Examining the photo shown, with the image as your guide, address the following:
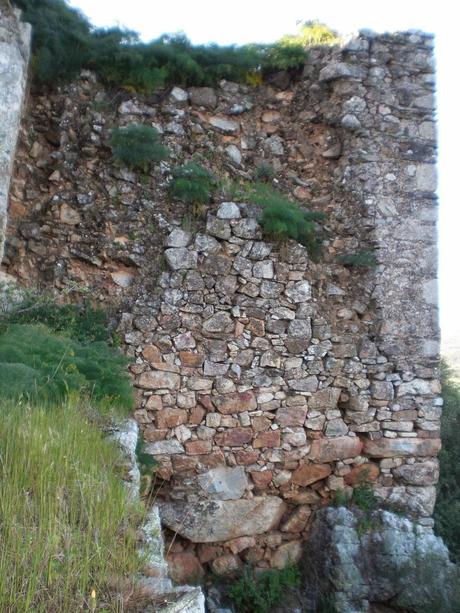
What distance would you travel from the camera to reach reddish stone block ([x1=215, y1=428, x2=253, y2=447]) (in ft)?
18.2

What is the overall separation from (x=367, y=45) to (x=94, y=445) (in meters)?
5.55

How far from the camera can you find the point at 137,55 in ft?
20.7

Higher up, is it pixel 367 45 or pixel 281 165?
pixel 367 45

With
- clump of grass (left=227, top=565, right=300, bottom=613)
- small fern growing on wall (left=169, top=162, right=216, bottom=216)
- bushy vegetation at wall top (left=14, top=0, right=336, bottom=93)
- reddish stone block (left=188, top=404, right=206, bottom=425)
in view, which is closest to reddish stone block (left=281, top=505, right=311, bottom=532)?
clump of grass (left=227, top=565, right=300, bottom=613)

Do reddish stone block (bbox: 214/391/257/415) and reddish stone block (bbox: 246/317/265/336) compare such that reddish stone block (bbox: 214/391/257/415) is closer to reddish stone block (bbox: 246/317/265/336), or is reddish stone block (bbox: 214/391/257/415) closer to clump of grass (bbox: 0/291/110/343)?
reddish stone block (bbox: 246/317/265/336)

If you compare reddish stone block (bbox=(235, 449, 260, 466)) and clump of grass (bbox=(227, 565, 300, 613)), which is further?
reddish stone block (bbox=(235, 449, 260, 466))

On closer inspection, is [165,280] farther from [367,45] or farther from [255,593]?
[367,45]

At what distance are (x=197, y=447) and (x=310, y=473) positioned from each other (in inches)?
46.8

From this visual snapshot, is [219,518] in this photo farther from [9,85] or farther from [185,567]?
[9,85]

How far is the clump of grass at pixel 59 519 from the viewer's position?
74.9 inches

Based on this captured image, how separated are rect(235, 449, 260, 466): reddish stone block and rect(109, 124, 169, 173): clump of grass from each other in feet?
9.85

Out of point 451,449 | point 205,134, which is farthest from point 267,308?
point 451,449

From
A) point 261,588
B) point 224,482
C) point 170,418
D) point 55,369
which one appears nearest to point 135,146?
point 170,418

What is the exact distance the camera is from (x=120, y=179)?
19.7 ft
